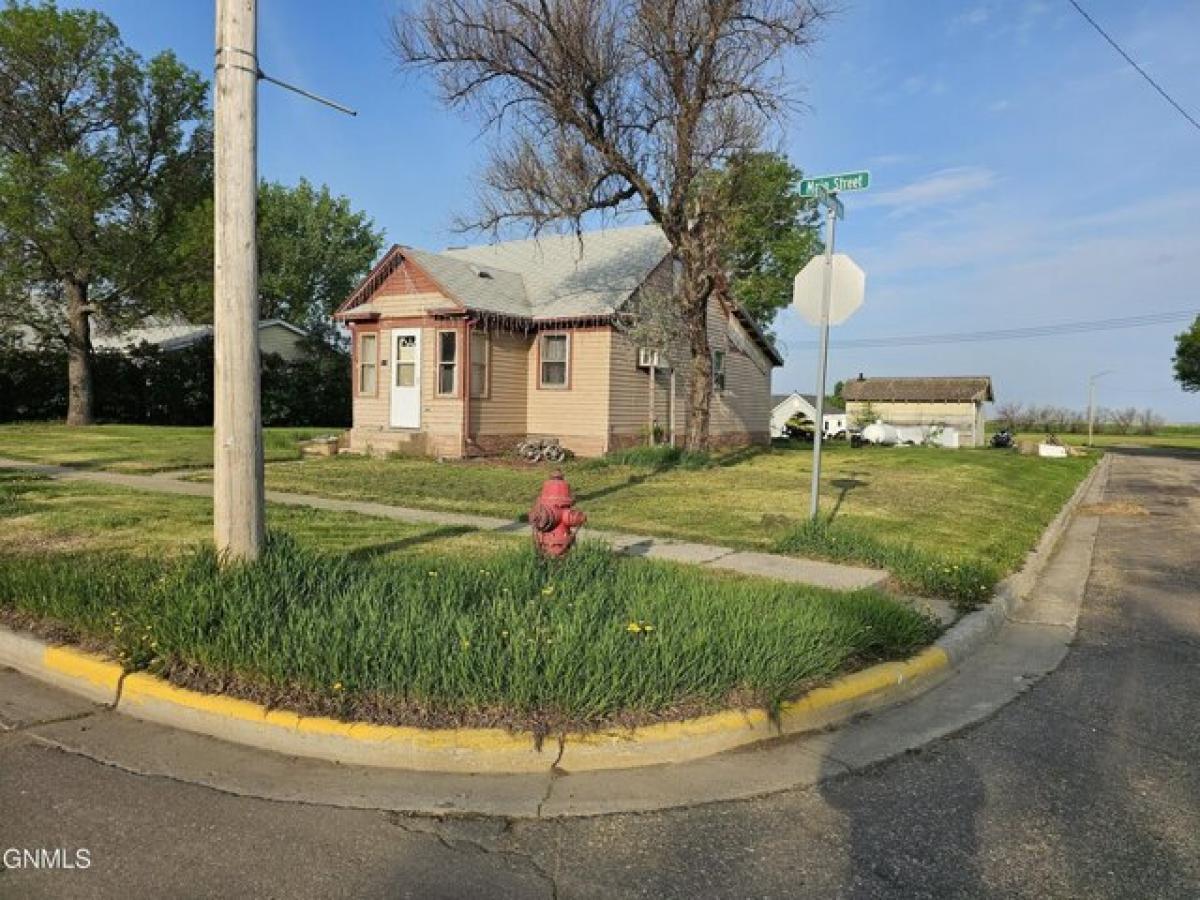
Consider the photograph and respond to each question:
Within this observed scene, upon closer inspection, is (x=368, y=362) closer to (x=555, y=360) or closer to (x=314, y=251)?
(x=555, y=360)

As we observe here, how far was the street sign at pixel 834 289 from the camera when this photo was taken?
815 cm

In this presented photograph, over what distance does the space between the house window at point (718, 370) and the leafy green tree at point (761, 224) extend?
6.28 ft

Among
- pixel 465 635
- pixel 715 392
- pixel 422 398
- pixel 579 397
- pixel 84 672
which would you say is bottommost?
pixel 84 672

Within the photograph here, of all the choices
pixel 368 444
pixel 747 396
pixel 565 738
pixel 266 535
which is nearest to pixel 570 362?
pixel 368 444

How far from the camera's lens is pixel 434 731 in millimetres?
3713

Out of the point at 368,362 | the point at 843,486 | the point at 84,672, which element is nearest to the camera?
the point at 84,672

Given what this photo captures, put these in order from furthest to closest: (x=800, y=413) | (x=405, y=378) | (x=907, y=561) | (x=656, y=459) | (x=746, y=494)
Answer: (x=800, y=413)
(x=405, y=378)
(x=656, y=459)
(x=746, y=494)
(x=907, y=561)

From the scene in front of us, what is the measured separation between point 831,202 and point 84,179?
2201 centimetres

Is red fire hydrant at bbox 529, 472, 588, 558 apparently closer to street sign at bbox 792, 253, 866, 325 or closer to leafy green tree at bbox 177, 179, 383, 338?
street sign at bbox 792, 253, 866, 325

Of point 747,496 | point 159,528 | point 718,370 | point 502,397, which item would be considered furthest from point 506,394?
point 159,528

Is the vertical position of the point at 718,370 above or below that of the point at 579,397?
above

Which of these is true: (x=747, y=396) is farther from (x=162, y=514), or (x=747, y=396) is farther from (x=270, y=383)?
(x=162, y=514)

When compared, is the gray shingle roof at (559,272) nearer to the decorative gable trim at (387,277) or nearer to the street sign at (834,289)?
the decorative gable trim at (387,277)

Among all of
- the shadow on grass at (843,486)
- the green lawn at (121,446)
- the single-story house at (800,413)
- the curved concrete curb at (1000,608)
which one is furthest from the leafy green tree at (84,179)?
the single-story house at (800,413)
